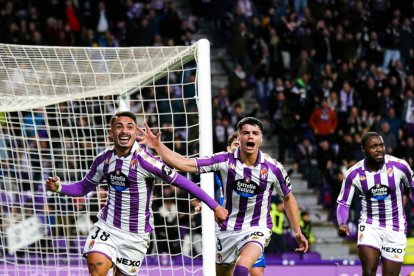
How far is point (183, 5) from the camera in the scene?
2333 cm

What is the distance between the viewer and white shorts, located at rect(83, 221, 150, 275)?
9906mm

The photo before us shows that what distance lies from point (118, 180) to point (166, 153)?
523 millimetres

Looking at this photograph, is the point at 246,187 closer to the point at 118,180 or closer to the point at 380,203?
the point at 118,180

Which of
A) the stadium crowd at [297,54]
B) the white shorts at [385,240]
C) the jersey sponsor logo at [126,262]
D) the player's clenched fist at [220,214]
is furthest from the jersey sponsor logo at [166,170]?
the stadium crowd at [297,54]

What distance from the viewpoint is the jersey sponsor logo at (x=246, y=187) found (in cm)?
1027

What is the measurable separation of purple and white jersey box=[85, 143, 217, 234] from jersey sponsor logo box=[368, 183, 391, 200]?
2.65 m

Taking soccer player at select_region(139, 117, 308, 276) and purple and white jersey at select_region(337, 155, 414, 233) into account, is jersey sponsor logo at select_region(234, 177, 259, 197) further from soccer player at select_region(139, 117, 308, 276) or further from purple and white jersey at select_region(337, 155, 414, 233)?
purple and white jersey at select_region(337, 155, 414, 233)

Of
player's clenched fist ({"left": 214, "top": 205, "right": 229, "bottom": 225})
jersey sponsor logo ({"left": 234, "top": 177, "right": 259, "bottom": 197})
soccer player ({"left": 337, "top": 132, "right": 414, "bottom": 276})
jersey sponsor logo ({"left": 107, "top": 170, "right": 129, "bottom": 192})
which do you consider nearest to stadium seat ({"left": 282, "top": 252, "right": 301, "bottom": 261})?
soccer player ({"left": 337, "top": 132, "right": 414, "bottom": 276})

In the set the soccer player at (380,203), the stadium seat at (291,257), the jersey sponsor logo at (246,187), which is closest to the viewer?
the jersey sponsor logo at (246,187)

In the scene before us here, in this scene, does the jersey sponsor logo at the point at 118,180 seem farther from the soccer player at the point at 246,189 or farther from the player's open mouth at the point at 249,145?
the player's open mouth at the point at 249,145

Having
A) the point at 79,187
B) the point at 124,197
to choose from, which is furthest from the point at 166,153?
the point at 79,187

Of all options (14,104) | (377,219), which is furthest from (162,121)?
(377,219)

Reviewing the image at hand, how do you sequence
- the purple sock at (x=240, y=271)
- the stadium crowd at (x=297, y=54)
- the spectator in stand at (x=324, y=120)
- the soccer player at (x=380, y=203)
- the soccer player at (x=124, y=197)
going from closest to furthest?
the purple sock at (x=240, y=271), the soccer player at (x=124, y=197), the soccer player at (x=380, y=203), the stadium crowd at (x=297, y=54), the spectator in stand at (x=324, y=120)

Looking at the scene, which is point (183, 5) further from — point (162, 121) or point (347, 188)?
point (347, 188)
